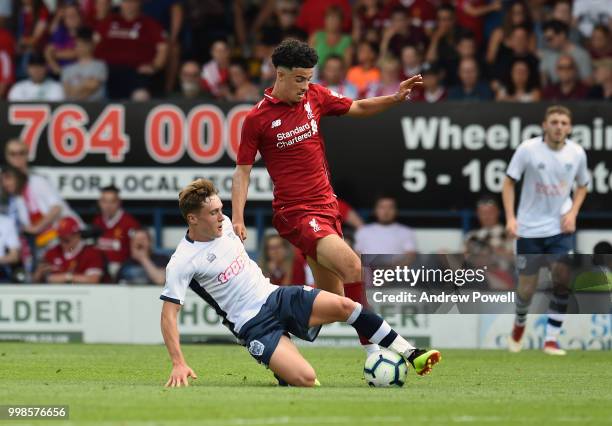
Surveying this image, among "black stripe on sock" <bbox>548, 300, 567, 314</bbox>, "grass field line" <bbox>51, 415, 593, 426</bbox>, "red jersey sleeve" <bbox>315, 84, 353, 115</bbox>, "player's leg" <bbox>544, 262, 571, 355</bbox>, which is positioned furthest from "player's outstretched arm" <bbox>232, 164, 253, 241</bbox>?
"black stripe on sock" <bbox>548, 300, 567, 314</bbox>

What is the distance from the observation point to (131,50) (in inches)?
786

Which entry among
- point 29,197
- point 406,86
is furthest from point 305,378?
point 29,197

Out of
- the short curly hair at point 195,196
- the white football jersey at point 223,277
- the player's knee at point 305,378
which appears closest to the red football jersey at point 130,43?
the white football jersey at point 223,277

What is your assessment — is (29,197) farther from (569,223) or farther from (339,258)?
(339,258)

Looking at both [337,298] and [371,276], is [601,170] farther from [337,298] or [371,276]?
[337,298]

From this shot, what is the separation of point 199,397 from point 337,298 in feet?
4.61

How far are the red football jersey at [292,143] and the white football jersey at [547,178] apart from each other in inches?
139

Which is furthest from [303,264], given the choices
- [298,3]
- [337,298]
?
[337,298]

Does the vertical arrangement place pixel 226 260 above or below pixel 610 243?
above

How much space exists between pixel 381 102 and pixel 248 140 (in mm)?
1125

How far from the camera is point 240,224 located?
1119cm

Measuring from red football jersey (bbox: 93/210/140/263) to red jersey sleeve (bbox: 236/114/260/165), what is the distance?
22.0ft

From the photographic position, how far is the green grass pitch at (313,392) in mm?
8570

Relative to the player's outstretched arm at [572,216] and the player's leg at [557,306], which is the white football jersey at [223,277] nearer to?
the player's outstretched arm at [572,216]
